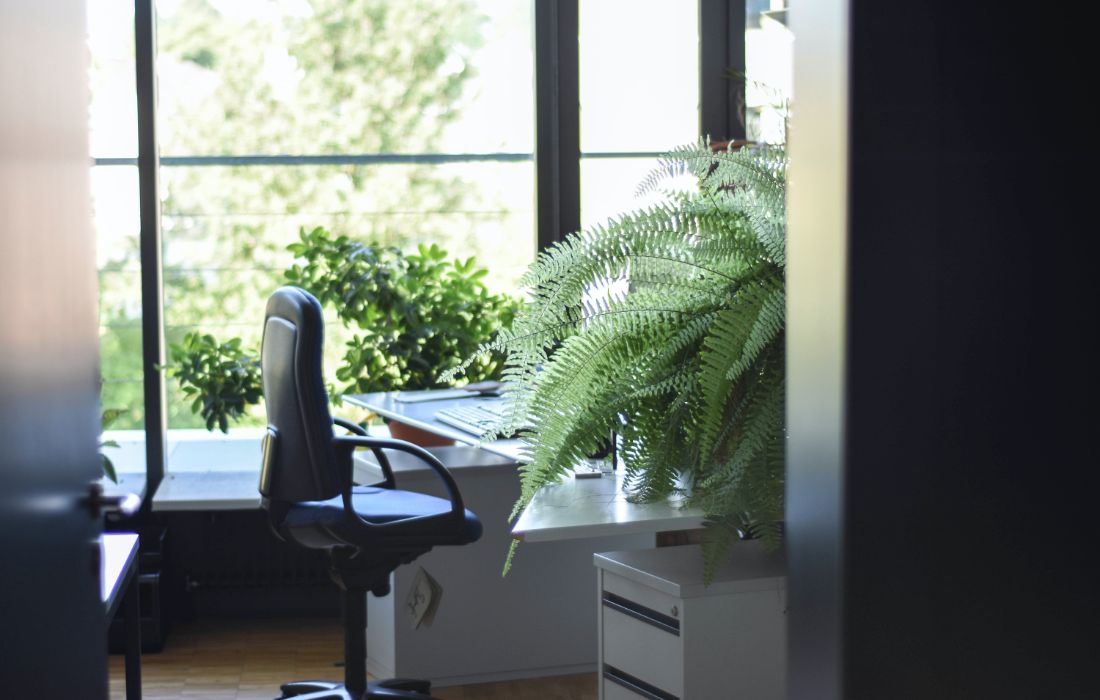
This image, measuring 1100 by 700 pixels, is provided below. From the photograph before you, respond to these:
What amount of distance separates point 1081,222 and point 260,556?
3.58 meters

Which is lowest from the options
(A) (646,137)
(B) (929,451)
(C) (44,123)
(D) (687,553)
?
(D) (687,553)

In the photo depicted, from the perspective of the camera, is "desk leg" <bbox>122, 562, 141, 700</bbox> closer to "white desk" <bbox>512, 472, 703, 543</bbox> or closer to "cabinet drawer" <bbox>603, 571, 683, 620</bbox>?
"white desk" <bbox>512, 472, 703, 543</bbox>

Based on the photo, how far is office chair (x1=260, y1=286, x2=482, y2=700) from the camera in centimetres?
264

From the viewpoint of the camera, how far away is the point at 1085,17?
1.73 ft

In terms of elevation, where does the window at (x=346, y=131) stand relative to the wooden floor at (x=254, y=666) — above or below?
above

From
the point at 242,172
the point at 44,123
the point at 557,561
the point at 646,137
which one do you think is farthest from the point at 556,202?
the point at 44,123

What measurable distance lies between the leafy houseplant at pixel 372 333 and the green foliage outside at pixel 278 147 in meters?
0.33

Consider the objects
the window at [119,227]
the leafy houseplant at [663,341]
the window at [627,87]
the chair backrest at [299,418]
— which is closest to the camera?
the leafy houseplant at [663,341]

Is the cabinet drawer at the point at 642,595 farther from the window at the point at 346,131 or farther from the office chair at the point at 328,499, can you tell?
the window at the point at 346,131

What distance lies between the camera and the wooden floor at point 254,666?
3.15 m

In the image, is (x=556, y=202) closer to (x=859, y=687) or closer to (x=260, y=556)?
(x=260, y=556)

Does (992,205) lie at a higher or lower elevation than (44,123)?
lower

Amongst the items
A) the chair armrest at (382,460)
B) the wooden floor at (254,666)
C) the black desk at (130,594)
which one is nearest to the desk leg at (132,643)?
the black desk at (130,594)

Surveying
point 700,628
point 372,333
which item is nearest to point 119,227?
point 372,333
